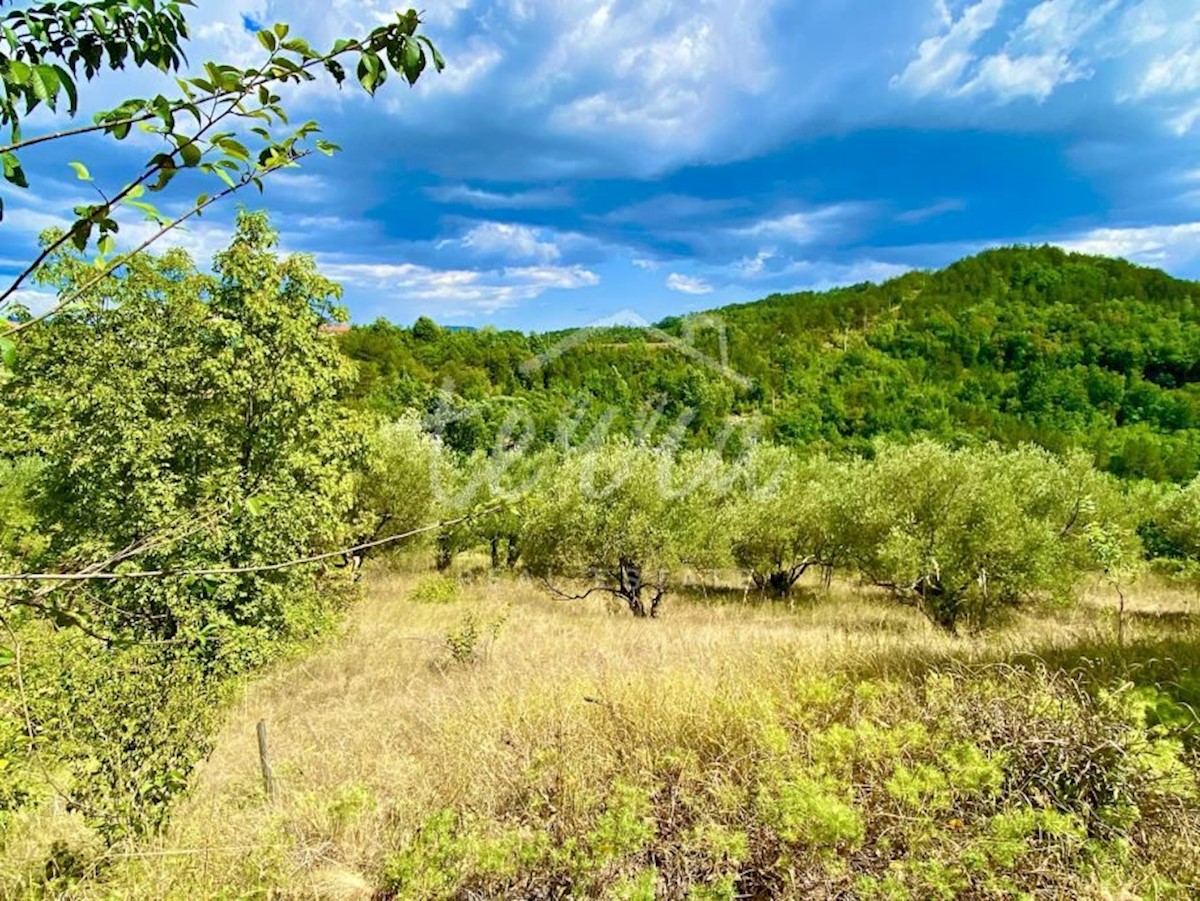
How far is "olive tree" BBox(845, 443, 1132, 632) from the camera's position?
15180 mm

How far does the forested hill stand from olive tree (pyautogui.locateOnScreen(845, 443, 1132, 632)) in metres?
40.4

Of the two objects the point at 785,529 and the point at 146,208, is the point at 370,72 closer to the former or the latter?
the point at 146,208

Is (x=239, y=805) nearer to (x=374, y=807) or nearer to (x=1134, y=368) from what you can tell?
(x=374, y=807)

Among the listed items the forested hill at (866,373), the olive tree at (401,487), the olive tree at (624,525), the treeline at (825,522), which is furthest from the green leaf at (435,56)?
the forested hill at (866,373)

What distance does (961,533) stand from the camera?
51.2 feet

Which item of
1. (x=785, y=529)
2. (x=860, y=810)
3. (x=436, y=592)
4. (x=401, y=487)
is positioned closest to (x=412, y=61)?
(x=860, y=810)

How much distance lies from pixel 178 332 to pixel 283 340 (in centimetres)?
181

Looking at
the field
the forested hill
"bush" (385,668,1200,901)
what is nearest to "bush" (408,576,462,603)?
the field

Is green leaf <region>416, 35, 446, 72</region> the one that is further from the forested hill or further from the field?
the forested hill

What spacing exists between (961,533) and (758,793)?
1500cm

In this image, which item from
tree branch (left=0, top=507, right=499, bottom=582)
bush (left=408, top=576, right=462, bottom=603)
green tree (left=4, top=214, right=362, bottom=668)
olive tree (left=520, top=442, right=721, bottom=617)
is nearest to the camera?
tree branch (left=0, top=507, right=499, bottom=582)

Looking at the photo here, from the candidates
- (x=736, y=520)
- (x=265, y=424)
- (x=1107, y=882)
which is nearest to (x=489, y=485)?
(x=736, y=520)

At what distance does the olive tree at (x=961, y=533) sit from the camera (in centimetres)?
1518

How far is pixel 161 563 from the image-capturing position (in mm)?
9133
